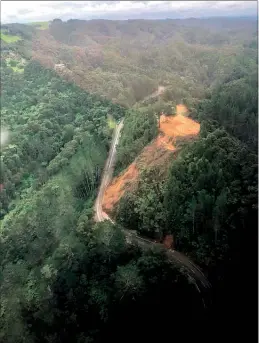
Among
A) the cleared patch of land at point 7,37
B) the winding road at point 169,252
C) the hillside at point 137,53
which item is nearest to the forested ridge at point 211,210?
the winding road at point 169,252

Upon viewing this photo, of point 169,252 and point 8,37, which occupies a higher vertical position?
point 8,37

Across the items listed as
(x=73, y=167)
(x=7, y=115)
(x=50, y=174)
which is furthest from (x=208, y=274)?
(x=7, y=115)

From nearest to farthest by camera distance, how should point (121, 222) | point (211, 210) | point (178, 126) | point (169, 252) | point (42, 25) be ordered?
point (211, 210), point (169, 252), point (121, 222), point (178, 126), point (42, 25)

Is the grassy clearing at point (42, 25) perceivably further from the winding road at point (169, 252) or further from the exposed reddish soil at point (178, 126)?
the winding road at point (169, 252)

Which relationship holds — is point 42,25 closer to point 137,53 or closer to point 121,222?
point 137,53

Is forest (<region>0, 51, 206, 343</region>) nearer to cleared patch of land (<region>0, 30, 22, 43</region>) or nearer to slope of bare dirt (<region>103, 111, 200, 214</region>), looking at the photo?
slope of bare dirt (<region>103, 111, 200, 214</region>)

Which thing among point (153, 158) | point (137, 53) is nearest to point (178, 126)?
point (153, 158)
